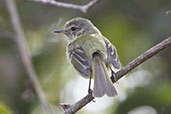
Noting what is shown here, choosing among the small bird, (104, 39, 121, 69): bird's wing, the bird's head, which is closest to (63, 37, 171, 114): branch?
the small bird

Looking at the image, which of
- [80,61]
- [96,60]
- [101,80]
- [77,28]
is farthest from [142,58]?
[77,28]

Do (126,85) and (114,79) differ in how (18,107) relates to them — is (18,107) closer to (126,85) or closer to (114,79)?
(126,85)

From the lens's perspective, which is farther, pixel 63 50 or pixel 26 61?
pixel 63 50

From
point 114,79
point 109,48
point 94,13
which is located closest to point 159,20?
point 94,13

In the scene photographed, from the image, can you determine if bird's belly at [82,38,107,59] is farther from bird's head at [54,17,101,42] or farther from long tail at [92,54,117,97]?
bird's head at [54,17,101,42]

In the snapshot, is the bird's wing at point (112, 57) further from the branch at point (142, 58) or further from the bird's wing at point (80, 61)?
the branch at point (142, 58)

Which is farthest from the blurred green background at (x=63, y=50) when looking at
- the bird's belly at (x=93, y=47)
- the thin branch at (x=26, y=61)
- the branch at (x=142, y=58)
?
the branch at (x=142, y=58)

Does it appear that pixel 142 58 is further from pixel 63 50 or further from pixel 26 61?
pixel 63 50
